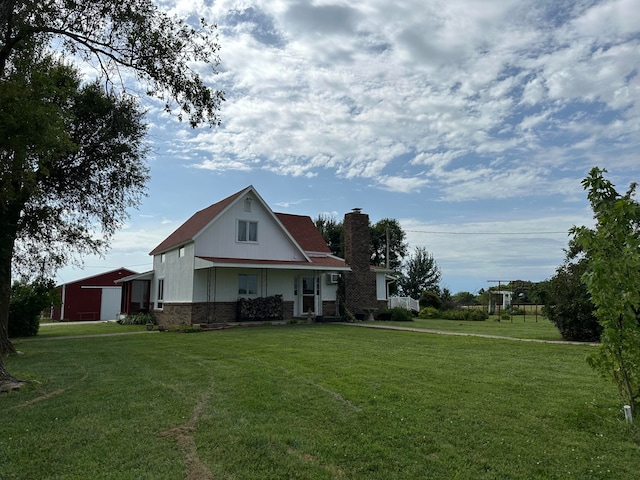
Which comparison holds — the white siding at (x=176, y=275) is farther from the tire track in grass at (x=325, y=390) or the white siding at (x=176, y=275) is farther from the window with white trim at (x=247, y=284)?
the tire track in grass at (x=325, y=390)

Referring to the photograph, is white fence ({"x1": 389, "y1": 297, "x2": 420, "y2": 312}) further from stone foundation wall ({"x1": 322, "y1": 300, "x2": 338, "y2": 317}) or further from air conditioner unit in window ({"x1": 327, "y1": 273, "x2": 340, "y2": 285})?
air conditioner unit in window ({"x1": 327, "y1": 273, "x2": 340, "y2": 285})

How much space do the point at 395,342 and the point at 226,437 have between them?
30.7ft

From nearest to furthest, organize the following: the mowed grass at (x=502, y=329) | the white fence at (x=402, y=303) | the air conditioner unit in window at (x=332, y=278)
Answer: the mowed grass at (x=502, y=329), the air conditioner unit in window at (x=332, y=278), the white fence at (x=402, y=303)

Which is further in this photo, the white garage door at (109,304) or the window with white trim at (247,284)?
the white garage door at (109,304)

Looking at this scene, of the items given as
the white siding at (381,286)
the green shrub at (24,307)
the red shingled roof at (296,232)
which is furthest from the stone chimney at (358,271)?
the green shrub at (24,307)

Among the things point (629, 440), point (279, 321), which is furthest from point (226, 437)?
point (279, 321)

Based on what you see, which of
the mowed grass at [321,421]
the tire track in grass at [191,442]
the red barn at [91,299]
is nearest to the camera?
the tire track in grass at [191,442]

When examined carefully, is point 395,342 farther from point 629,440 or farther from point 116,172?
point 116,172

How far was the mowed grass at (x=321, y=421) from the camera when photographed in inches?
172

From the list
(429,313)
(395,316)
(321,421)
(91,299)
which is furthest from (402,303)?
(321,421)

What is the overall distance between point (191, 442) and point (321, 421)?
150 cm

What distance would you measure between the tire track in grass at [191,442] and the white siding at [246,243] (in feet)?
52.3

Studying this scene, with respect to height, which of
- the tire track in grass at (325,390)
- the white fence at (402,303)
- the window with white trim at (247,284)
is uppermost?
the window with white trim at (247,284)

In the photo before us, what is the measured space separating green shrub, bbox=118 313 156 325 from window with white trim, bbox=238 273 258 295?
6.73m
